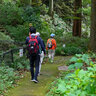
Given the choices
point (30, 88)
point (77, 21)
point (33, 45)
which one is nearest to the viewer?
point (30, 88)

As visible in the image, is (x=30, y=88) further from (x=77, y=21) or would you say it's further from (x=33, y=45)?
(x=77, y=21)

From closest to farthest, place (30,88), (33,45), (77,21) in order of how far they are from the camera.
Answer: (30,88)
(33,45)
(77,21)

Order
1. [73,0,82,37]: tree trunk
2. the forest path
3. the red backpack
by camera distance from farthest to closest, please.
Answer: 1. [73,0,82,37]: tree trunk
2. the red backpack
3. the forest path

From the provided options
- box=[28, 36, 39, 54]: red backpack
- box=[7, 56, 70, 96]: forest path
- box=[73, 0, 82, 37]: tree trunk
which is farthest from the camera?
box=[73, 0, 82, 37]: tree trunk

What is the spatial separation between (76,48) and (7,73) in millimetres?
9609

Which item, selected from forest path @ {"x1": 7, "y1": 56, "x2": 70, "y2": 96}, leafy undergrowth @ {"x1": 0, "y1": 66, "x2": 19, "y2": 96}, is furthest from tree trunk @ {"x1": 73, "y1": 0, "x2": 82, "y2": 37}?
leafy undergrowth @ {"x1": 0, "y1": 66, "x2": 19, "y2": 96}

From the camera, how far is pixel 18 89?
20.9ft

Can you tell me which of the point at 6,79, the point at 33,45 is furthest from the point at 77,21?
the point at 6,79

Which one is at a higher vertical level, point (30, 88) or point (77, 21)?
point (77, 21)

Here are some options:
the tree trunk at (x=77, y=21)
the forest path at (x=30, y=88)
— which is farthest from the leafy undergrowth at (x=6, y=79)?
the tree trunk at (x=77, y=21)

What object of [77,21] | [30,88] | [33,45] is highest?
[77,21]

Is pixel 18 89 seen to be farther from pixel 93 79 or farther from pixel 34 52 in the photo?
pixel 93 79

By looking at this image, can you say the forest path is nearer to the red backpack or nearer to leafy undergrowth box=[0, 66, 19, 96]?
leafy undergrowth box=[0, 66, 19, 96]

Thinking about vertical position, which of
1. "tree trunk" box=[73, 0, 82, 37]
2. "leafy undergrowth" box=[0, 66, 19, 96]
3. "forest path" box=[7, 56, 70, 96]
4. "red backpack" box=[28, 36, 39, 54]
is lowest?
"forest path" box=[7, 56, 70, 96]
